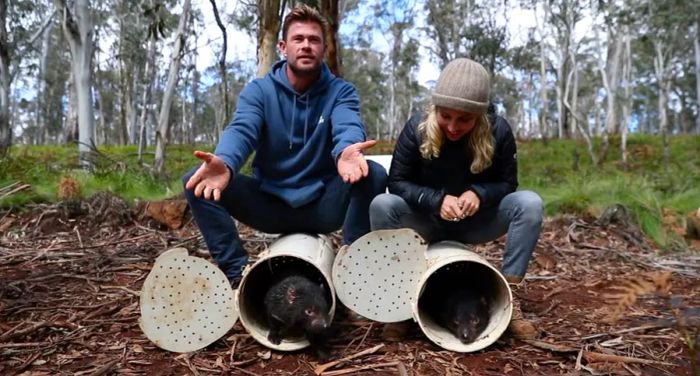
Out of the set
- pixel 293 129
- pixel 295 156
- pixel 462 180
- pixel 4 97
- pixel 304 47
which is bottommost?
pixel 462 180

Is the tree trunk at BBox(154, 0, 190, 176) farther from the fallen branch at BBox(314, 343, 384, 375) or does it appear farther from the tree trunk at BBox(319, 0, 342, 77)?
the fallen branch at BBox(314, 343, 384, 375)

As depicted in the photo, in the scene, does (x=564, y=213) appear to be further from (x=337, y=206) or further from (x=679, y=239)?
(x=337, y=206)

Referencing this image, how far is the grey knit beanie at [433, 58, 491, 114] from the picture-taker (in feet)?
7.54

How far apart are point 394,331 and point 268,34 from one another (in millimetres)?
3488

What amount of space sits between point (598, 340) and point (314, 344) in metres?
1.18

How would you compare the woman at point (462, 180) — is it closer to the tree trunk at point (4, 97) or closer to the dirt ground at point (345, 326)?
the dirt ground at point (345, 326)

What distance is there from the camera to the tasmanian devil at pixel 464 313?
2230 mm

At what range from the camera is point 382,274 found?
2289mm

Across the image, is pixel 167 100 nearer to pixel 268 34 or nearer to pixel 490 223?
pixel 268 34

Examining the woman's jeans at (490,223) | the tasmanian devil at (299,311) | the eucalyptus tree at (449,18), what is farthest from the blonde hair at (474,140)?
the eucalyptus tree at (449,18)

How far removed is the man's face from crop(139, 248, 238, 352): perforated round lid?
1.08 metres

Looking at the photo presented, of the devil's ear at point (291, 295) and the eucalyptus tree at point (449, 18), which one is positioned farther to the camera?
the eucalyptus tree at point (449, 18)

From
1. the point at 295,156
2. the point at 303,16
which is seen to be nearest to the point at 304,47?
the point at 303,16

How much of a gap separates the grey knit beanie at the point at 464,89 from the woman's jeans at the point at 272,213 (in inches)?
19.9
